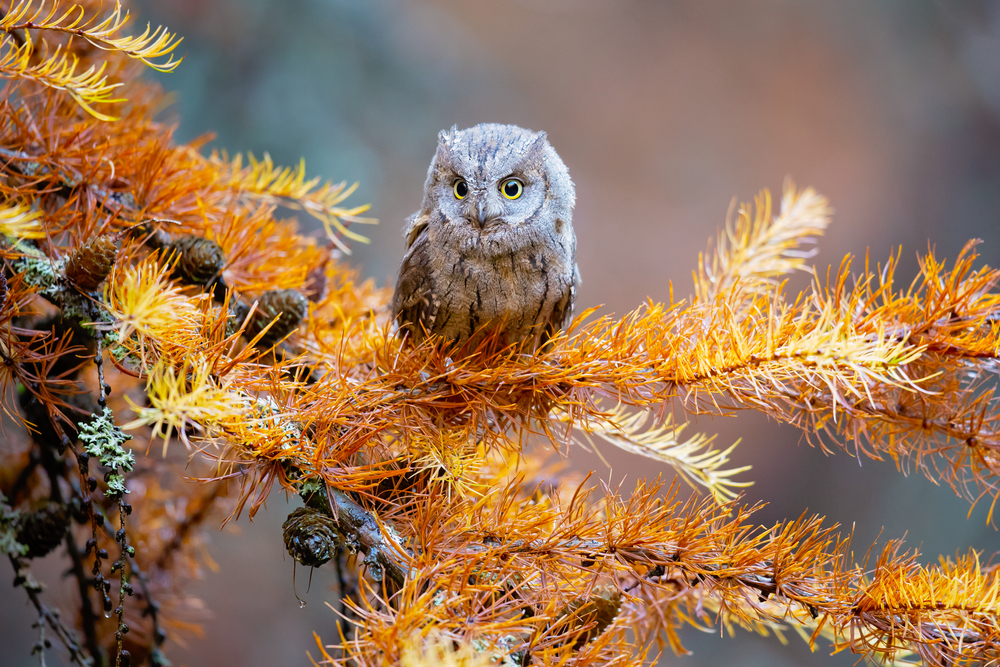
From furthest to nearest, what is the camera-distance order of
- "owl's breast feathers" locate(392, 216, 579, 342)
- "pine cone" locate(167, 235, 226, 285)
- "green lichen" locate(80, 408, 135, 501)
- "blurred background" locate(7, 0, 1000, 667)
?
"blurred background" locate(7, 0, 1000, 667) < "owl's breast feathers" locate(392, 216, 579, 342) < "pine cone" locate(167, 235, 226, 285) < "green lichen" locate(80, 408, 135, 501)

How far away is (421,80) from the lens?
1635 millimetres

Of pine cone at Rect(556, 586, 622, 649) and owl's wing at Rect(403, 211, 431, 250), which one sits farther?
owl's wing at Rect(403, 211, 431, 250)

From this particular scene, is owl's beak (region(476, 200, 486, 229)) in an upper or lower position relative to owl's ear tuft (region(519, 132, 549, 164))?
lower

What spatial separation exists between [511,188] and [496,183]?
0.02m

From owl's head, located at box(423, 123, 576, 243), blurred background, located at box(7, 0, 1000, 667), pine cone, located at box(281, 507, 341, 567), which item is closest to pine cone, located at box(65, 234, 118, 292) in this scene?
pine cone, located at box(281, 507, 341, 567)

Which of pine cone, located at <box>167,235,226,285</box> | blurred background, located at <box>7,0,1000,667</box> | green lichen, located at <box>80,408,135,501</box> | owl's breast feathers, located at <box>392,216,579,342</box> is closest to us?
green lichen, located at <box>80,408,135,501</box>

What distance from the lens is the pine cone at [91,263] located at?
42 centimetres

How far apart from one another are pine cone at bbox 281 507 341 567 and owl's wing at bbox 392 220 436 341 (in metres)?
0.30

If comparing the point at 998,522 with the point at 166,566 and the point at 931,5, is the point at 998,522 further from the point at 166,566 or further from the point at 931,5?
the point at 166,566

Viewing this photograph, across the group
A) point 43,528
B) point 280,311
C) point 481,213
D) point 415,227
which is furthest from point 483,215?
point 43,528

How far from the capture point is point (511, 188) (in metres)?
0.72

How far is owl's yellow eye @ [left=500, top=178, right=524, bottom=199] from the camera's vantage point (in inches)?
28.0

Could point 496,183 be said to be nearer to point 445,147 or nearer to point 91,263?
point 445,147

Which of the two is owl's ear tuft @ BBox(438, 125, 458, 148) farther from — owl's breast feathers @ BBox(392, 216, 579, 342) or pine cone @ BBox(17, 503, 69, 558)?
pine cone @ BBox(17, 503, 69, 558)
